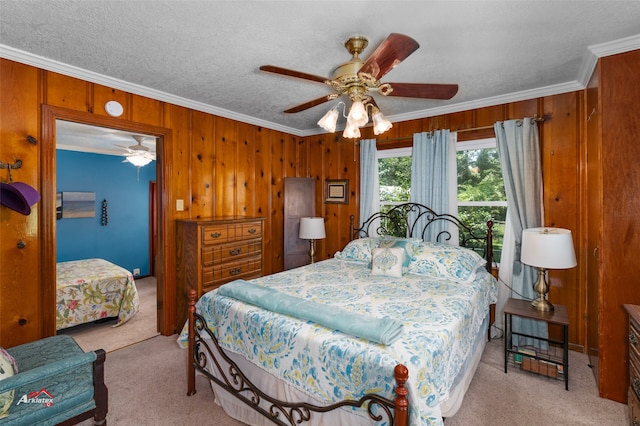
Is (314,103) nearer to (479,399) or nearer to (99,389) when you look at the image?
(99,389)

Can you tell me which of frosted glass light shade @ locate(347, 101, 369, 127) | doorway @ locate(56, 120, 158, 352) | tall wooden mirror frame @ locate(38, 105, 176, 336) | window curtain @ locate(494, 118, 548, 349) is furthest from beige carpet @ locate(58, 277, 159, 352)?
window curtain @ locate(494, 118, 548, 349)

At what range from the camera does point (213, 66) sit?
2.63m

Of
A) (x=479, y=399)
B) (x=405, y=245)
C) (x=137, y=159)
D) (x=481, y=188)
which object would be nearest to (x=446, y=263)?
(x=405, y=245)

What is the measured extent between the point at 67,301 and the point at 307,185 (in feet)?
10.8

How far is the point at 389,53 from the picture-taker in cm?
167

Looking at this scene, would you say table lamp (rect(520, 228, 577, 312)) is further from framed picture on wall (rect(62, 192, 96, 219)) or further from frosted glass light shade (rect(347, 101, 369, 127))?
framed picture on wall (rect(62, 192, 96, 219))

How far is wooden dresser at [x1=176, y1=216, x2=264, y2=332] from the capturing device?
10.6 feet

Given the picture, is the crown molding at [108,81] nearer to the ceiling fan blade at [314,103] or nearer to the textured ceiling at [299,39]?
the textured ceiling at [299,39]

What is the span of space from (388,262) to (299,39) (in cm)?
205

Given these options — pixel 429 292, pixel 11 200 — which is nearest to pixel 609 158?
pixel 429 292

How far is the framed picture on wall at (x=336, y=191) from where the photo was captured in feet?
15.2

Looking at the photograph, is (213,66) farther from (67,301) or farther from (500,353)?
(500,353)

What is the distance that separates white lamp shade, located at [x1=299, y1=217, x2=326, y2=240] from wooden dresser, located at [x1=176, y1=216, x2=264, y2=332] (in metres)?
0.86

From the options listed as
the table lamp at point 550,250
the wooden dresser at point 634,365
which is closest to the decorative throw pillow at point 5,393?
the wooden dresser at point 634,365
